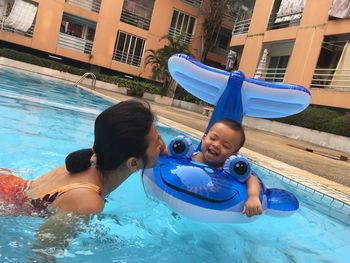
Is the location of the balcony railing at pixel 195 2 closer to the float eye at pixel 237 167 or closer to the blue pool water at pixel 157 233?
the blue pool water at pixel 157 233

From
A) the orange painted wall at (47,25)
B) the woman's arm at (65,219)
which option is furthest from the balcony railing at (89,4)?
the woman's arm at (65,219)

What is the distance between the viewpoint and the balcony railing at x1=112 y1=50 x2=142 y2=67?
98.6 ft

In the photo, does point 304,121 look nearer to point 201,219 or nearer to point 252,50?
point 252,50

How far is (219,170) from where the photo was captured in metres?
3.39

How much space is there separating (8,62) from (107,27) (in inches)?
320

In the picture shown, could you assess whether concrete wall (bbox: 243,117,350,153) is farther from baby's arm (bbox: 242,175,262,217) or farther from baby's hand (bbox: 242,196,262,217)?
baby's hand (bbox: 242,196,262,217)

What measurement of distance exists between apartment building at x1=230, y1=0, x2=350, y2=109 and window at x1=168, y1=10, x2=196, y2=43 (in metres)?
7.02

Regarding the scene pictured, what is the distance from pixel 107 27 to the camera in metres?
29.3

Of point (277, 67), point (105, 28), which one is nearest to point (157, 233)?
point (277, 67)

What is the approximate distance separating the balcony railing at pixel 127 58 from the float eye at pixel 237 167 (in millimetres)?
27502

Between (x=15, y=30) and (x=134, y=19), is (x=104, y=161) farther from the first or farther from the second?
(x=134, y=19)

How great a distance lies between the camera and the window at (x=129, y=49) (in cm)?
3010

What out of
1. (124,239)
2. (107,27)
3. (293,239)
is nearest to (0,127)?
(124,239)

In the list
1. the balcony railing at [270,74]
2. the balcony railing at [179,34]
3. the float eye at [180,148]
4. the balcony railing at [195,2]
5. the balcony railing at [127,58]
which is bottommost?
the float eye at [180,148]
